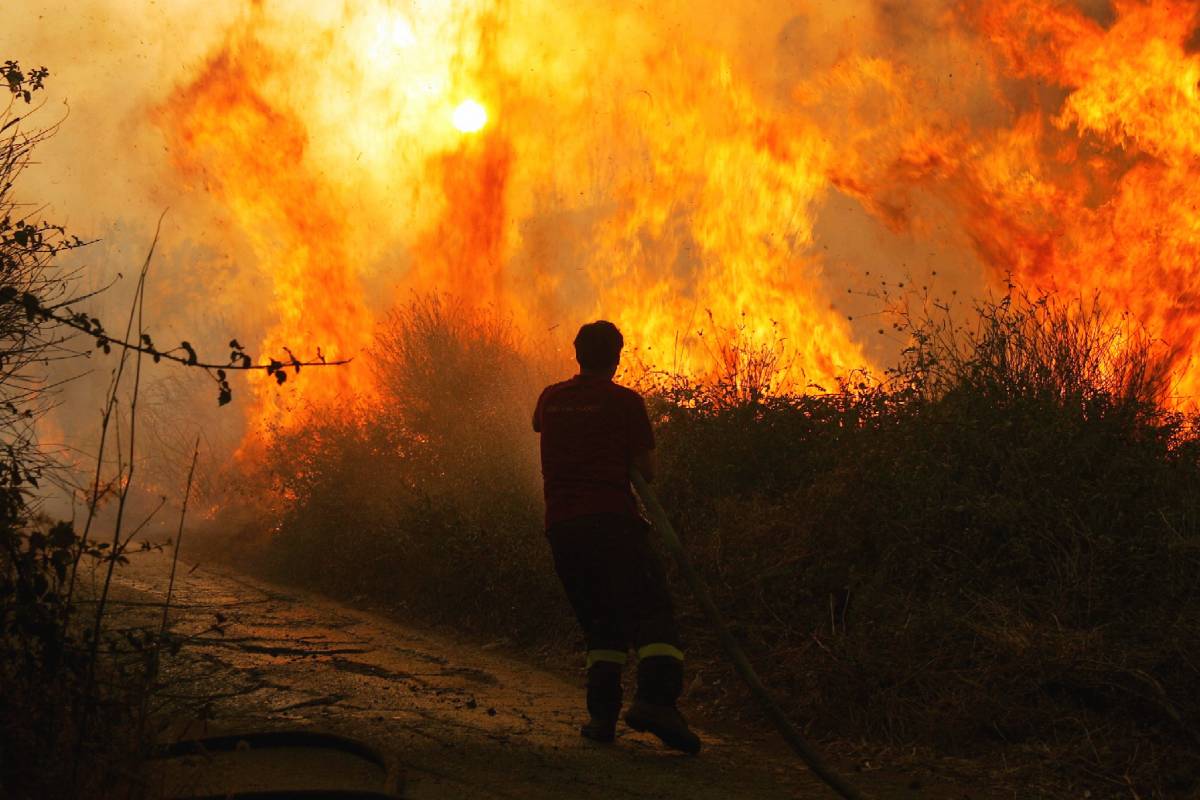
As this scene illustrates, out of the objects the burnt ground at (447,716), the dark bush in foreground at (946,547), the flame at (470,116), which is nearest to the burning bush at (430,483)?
the dark bush in foreground at (946,547)

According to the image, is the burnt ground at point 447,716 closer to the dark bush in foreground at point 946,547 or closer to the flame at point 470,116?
the dark bush in foreground at point 946,547

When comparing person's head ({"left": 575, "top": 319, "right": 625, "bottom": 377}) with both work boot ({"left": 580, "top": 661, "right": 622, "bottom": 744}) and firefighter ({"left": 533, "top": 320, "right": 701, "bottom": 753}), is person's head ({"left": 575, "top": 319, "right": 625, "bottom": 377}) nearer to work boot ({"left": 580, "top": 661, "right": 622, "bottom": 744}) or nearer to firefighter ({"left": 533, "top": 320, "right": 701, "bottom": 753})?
firefighter ({"left": 533, "top": 320, "right": 701, "bottom": 753})

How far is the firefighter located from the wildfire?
6.19 m

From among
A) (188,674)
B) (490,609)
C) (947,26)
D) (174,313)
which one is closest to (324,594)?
(490,609)

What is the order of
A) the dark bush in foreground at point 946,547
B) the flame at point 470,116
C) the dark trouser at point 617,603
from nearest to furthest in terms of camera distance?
the dark trouser at point 617,603, the dark bush in foreground at point 946,547, the flame at point 470,116

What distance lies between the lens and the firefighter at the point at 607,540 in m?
6.03

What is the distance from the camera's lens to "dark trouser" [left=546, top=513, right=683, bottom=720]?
5.98m

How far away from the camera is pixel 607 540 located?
19.9ft

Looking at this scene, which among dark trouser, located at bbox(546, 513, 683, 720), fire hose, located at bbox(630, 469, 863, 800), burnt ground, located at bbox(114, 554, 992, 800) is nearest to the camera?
fire hose, located at bbox(630, 469, 863, 800)

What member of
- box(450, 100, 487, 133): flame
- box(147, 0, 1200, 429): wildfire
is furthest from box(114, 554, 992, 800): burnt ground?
box(450, 100, 487, 133): flame

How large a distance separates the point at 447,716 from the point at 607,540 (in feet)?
5.43

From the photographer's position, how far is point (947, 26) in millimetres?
12172

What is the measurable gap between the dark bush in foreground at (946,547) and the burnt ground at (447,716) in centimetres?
63

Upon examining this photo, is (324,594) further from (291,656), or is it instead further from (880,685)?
(880,685)
